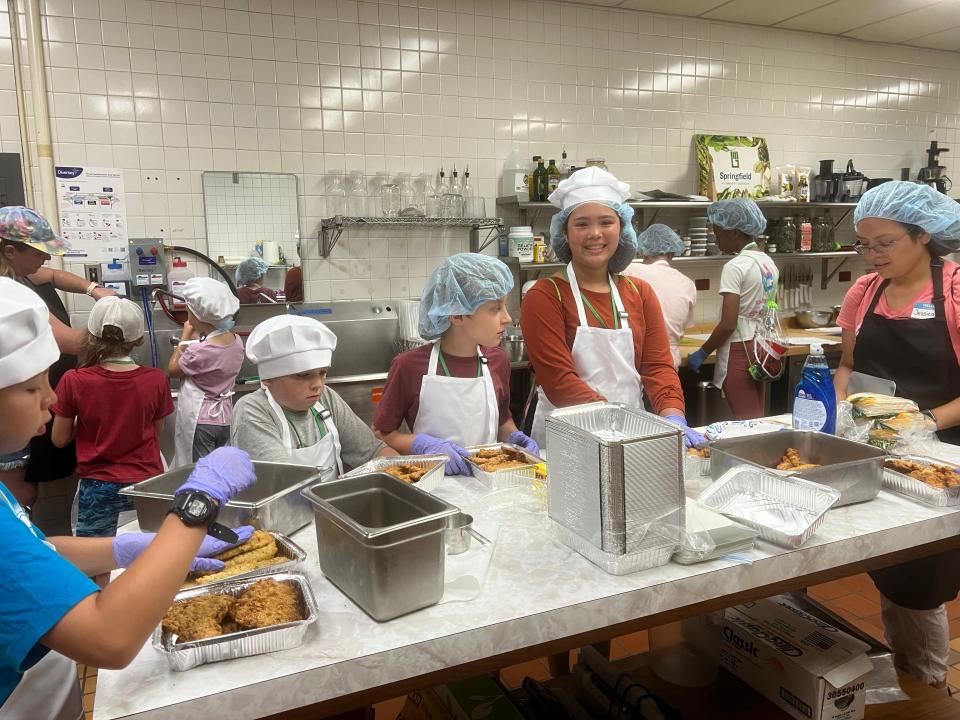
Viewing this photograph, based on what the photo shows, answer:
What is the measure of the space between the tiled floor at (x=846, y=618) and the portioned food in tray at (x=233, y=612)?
135 cm

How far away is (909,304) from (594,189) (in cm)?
117

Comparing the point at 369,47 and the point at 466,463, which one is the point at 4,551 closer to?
the point at 466,463

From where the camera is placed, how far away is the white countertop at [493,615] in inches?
39.5

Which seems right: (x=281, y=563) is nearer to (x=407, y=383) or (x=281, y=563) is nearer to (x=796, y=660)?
(x=407, y=383)

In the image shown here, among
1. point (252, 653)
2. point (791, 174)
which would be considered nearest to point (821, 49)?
point (791, 174)

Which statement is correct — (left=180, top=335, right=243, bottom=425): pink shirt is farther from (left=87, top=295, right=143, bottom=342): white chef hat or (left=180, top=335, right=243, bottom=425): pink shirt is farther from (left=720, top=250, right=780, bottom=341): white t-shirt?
(left=720, top=250, right=780, bottom=341): white t-shirt

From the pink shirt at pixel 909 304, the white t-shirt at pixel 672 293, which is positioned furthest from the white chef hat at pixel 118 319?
the pink shirt at pixel 909 304

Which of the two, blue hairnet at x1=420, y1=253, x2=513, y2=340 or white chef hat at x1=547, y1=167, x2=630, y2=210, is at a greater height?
white chef hat at x1=547, y1=167, x2=630, y2=210

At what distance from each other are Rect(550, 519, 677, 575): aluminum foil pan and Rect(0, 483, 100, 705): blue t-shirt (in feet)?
2.80

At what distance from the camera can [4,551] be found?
0.92 metres

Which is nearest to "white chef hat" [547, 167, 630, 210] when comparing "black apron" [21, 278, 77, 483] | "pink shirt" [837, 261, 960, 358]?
"pink shirt" [837, 261, 960, 358]

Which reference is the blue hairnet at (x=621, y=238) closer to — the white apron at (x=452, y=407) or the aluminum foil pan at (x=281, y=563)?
the white apron at (x=452, y=407)

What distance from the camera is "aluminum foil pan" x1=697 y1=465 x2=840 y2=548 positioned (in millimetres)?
1397

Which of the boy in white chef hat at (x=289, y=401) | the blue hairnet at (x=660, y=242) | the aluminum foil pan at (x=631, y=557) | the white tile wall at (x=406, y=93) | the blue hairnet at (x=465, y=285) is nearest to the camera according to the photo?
the aluminum foil pan at (x=631, y=557)
